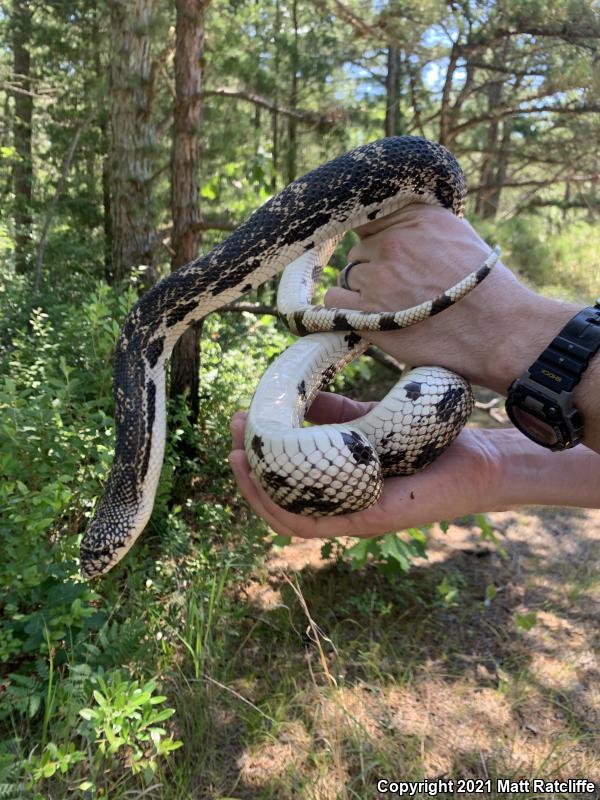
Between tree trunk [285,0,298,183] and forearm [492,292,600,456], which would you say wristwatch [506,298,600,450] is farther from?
tree trunk [285,0,298,183]

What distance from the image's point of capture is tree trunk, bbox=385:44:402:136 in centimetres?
890

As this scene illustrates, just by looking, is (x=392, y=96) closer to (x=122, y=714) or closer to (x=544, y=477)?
(x=544, y=477)

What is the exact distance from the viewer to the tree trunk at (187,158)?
18.0 ft

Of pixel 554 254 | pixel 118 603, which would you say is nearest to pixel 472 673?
pixel 118 603

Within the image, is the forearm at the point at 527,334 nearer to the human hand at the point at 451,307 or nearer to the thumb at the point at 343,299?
the human hand at the point at 451,307

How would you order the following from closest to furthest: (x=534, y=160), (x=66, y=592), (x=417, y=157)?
(x=417, y=157) → (x=66, y=592) → (x=534, y=160)

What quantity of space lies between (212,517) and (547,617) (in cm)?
323

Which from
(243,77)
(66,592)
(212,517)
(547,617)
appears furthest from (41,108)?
(547,617)

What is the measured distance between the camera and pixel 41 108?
14.2 metres

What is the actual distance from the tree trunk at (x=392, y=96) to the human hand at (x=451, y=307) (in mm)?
6945

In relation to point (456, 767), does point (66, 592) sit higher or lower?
higher

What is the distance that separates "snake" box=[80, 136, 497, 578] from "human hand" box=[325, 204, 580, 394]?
0.23 ft

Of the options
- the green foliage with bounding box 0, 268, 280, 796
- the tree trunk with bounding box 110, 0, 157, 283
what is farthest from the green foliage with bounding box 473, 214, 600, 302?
the green foliage with bounding box 0, 268, 280, 796

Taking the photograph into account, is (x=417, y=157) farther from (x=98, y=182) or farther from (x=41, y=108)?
(x=41, y=108)
